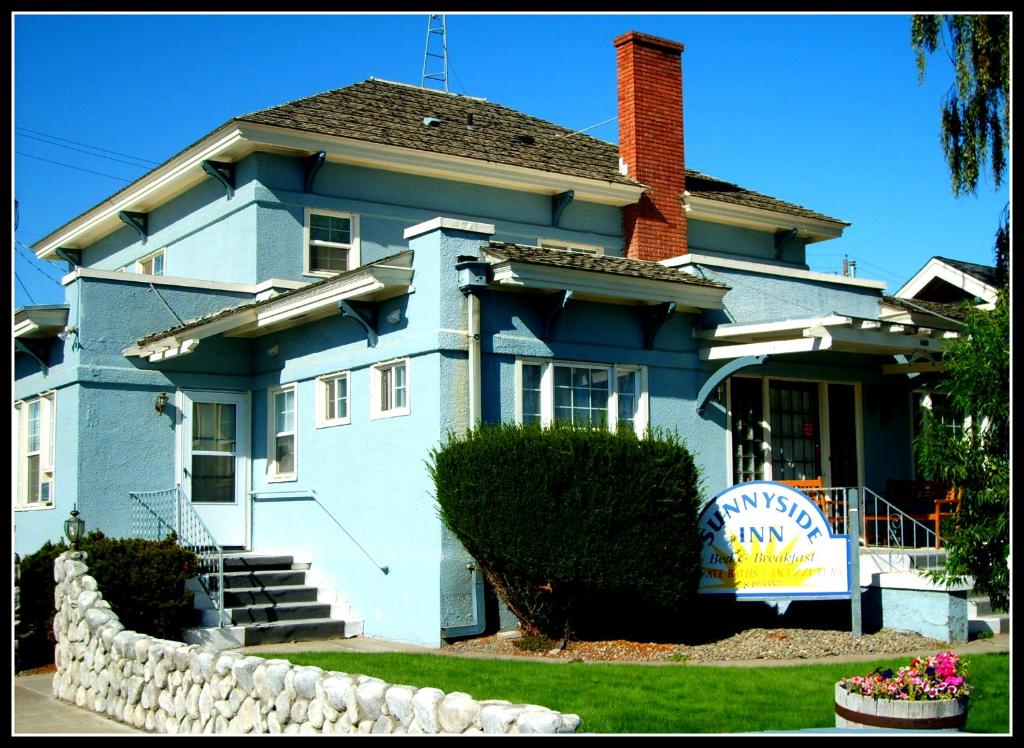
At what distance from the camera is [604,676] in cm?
1180

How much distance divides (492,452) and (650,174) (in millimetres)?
10231

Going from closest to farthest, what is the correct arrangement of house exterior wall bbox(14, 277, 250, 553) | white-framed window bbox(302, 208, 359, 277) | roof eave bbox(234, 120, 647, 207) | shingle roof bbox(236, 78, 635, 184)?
house exterior wall bbox(14, 277, 250, 553)
roof eave bbox(234, 120, 647, 207)
white-framed window bbox(302, 208, 359, 277)
shingle roof bbox(236, 78, 635, 184)

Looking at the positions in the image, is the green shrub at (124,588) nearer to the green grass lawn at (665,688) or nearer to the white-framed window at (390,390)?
the green grass lawn at (665,688)

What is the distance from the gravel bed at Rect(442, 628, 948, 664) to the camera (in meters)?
13.2

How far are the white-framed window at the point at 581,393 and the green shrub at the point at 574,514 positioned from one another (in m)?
1.49

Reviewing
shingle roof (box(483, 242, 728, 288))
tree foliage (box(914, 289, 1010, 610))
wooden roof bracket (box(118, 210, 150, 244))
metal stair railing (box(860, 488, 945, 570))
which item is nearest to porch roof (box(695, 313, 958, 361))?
shingle roof (box(483, 242, 728, 288))

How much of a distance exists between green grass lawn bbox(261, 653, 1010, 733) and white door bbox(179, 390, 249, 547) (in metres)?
4.75

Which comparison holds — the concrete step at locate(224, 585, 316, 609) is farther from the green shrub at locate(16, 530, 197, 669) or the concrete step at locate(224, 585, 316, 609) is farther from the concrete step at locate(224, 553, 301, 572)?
the green shrub at locate(16, 530, 197, 669)

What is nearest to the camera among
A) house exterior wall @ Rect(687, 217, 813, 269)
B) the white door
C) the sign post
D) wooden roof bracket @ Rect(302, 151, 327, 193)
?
the sign post

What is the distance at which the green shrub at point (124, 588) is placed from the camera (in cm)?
1389

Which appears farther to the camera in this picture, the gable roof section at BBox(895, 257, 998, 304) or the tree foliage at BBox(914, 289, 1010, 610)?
the gable roof section at BBox(895, 257, 998, 304)

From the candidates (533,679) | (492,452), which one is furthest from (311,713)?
(492,452)

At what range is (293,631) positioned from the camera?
14914 mm

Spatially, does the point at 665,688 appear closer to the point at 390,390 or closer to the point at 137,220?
the point at 390,390
